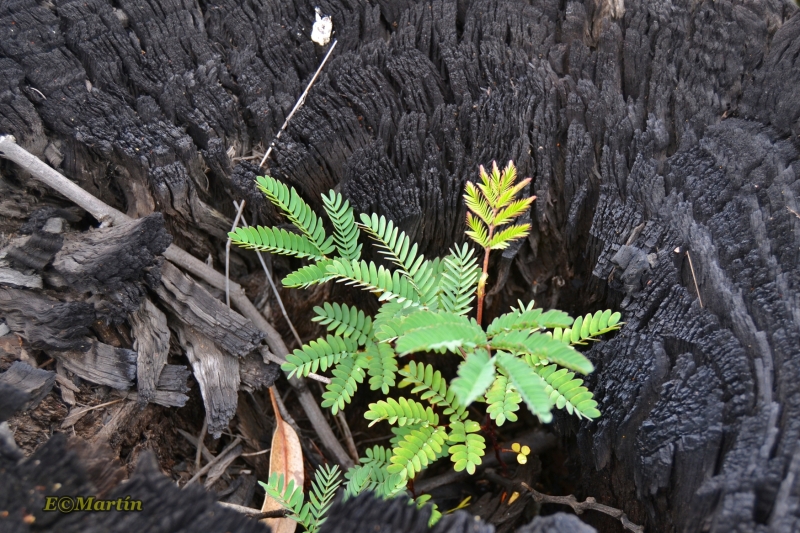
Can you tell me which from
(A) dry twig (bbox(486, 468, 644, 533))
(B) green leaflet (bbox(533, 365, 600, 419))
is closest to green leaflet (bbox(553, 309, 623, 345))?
(B) green leaflet (bbox(533, 365, 600, 419))

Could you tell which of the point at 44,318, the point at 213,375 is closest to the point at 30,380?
the point at 44,318

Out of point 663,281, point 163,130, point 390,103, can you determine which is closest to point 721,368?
point 663,281

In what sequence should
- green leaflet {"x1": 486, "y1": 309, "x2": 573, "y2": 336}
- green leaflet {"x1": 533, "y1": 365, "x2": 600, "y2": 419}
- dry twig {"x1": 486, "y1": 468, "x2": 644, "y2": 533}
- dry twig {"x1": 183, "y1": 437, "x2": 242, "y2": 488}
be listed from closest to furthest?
green leaflet {"x1": 486, "y1": 309, "x2": 573, "y2": 336}, green leaflet {"x1": 533, "y1": 365, "x2": 600, "y2": 419}, dry twig {"x1": 486, "y1": 468, "x2": 644, "y2": 533}, dry twig {"x1": 183, "y1": 437, "x2": 242, "y2": 488}

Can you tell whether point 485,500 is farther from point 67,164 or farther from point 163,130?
point 67,164

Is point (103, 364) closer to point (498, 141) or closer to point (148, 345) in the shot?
point (148, 345)

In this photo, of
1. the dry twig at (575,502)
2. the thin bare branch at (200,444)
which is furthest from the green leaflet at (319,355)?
the dry twig at (575,502)

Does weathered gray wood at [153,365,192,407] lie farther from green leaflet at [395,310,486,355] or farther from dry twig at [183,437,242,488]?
green leaflet at [395,310,486,355]

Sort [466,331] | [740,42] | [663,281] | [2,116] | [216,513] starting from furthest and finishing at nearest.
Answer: [740,42]
[2,116]
[663,281]
[466,331]
[216,513]
